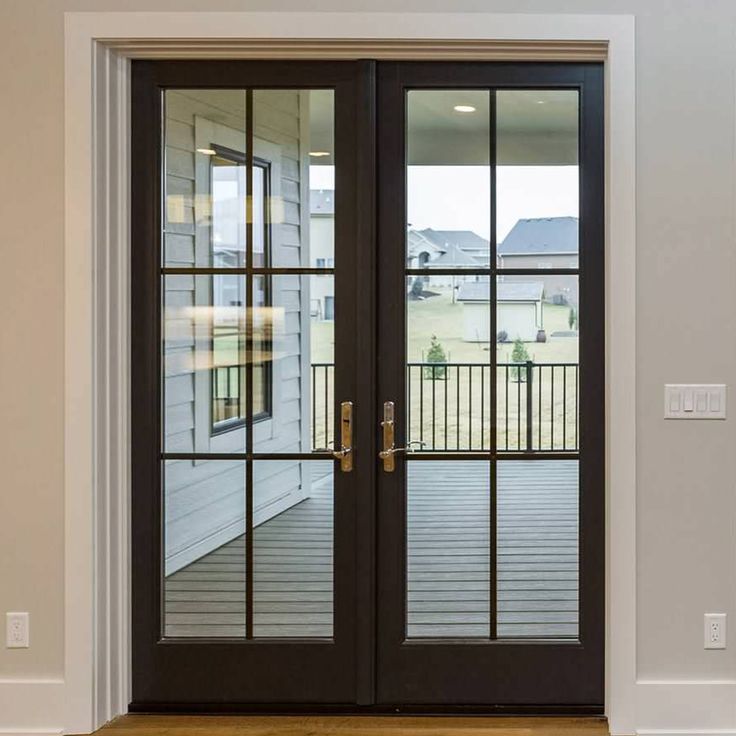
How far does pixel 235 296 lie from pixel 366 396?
22.9 inches

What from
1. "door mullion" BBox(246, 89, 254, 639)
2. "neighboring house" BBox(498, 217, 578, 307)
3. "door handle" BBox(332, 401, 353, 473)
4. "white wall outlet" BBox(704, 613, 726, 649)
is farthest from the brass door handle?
"white wall outlet" BBox(704, 613, 726, 649)

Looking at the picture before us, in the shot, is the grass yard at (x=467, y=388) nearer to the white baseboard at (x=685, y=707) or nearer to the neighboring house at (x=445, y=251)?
the neighboring house at (x=445, y=251)

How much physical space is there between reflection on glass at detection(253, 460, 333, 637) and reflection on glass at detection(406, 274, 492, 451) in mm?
405

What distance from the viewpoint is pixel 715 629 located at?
277 centimetres

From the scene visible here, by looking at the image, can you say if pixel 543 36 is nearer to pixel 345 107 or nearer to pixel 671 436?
pixel 345 107

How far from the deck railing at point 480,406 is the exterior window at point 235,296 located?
0.21 metres

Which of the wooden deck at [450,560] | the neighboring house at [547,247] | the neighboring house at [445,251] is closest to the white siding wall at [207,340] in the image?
the wooden deck at [450,560]

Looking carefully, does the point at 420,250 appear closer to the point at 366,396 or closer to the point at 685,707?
the point at 366,396

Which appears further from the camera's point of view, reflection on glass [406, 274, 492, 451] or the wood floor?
reflection on glass [406, 274, 492, 451]

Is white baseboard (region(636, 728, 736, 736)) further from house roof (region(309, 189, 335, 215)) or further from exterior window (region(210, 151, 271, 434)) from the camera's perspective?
house roof (region(309, 189, 335, 215))

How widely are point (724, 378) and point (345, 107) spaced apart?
1579 millimetres

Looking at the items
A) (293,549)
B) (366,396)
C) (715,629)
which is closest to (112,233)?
(366,396)

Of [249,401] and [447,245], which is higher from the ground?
[447,245]

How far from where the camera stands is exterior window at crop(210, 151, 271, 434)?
9.54ft
